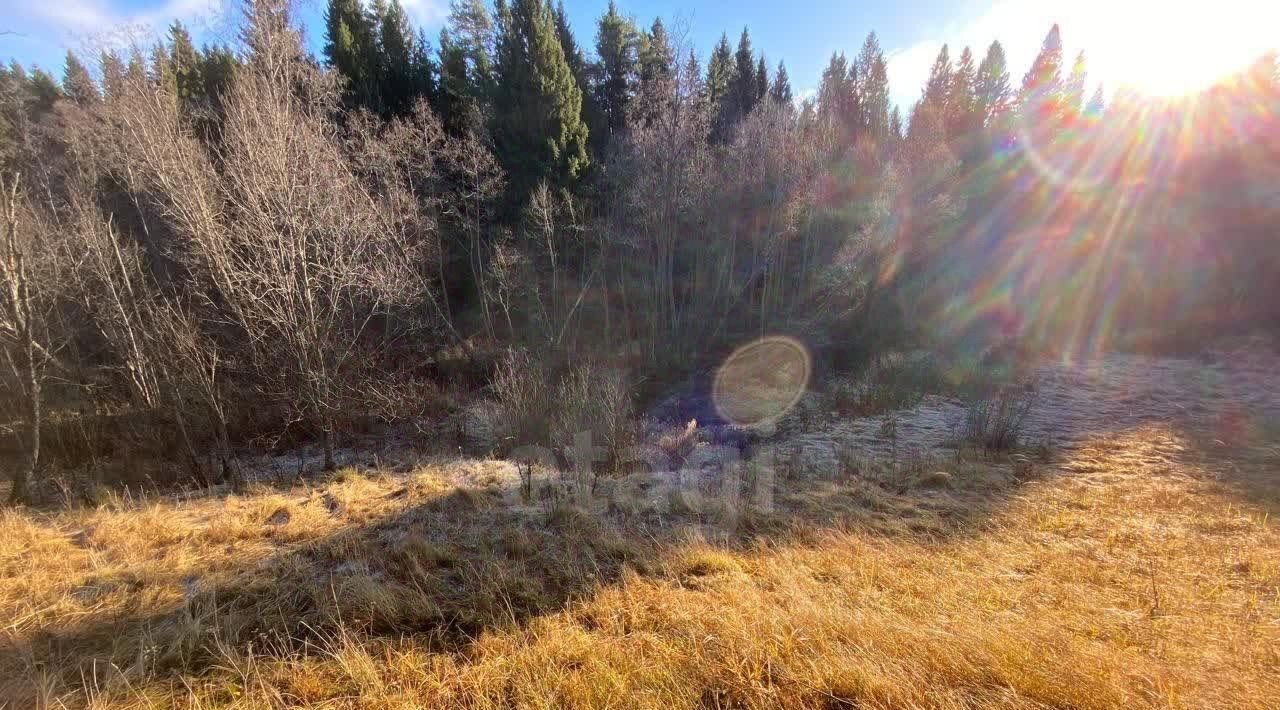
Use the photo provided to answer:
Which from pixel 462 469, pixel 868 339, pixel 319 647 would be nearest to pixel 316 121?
pixel 462 469

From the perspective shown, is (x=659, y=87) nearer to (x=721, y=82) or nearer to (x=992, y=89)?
(x=721, y=82)

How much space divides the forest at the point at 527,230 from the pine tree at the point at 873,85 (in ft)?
0.57

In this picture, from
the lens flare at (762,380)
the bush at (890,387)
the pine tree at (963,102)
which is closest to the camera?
the bush at (890,387)

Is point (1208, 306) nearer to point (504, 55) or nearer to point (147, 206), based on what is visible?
point (504, 55)

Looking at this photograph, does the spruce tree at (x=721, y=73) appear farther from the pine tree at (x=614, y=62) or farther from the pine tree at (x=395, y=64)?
the pine tree at (x=395, y=64)

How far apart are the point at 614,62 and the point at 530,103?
31.2 ft

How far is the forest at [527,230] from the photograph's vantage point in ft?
25.7

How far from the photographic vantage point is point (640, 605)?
10.7 feet

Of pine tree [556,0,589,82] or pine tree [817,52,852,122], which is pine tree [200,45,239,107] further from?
pine tree [817,52,852,122]

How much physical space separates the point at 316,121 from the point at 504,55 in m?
12.4

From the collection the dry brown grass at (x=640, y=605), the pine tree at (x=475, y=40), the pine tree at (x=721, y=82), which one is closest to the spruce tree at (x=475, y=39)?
the pine tree at (x=475, y=40)

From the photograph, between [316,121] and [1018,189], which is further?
[1018,189]

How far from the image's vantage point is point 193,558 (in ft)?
14.3

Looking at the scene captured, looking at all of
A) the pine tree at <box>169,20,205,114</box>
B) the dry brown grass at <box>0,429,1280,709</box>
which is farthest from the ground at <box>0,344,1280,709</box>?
the pine tree at <box>169,20,205,114</box>
